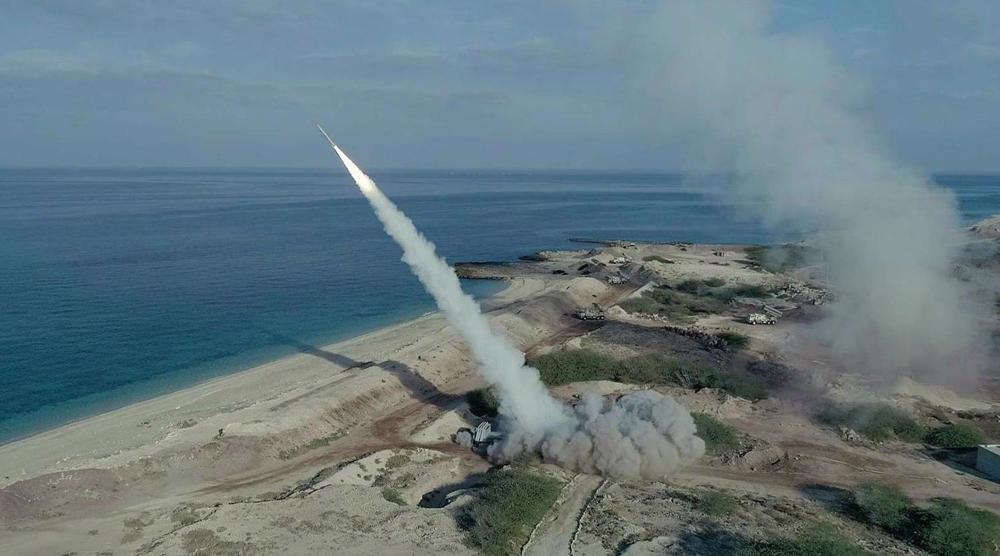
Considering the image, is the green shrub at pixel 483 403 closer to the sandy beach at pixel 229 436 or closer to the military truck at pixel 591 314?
the sandy beach at pixel 229 436

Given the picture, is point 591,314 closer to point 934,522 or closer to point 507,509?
point 507,509

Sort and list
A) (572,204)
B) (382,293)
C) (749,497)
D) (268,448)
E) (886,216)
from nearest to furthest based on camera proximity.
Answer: (749,497) → (268,448) → (886,216) → (382,293) → (572,204)

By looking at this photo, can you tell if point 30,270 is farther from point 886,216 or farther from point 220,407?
point 886,216

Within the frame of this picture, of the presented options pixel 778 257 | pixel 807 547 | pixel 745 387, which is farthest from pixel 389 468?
pixel 778 257

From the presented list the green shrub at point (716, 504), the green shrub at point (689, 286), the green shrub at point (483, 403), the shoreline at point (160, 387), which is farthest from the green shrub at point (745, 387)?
the green shrub at point (689, 286)

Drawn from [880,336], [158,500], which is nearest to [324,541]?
[158,500]
